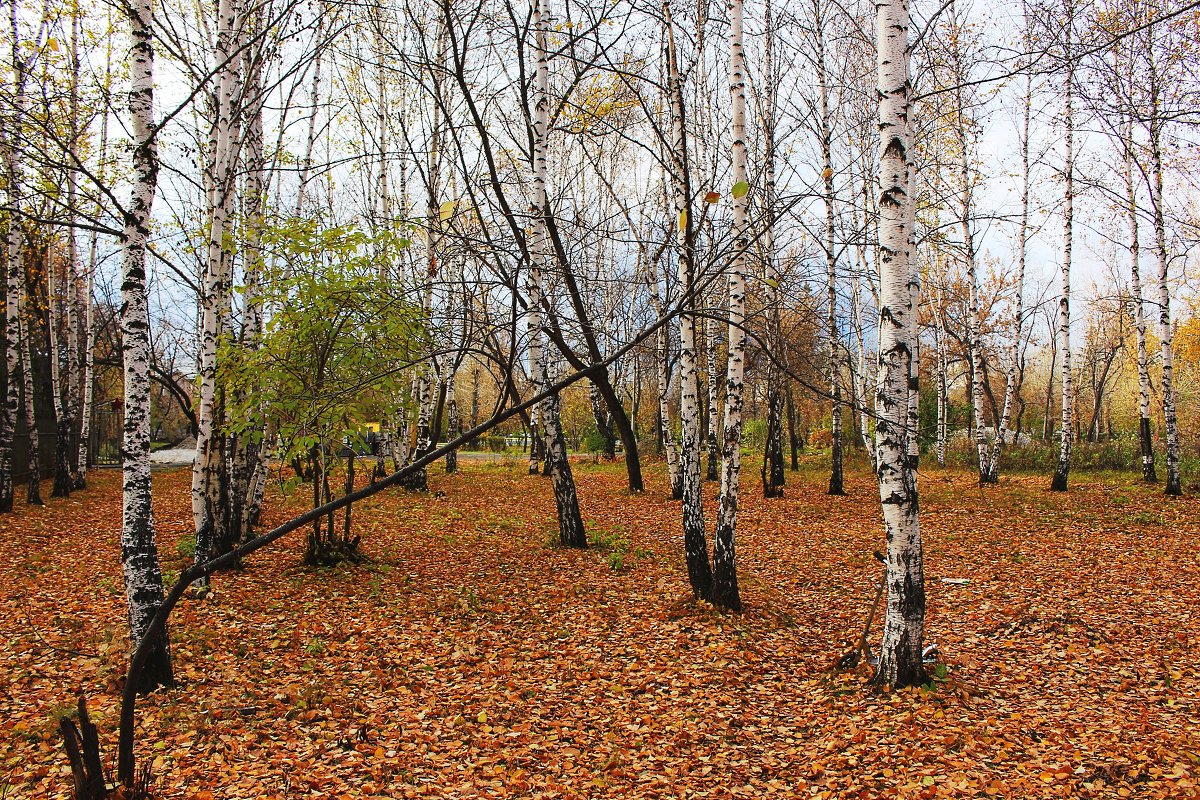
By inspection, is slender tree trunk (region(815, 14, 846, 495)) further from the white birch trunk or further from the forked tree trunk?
the white birch trunk

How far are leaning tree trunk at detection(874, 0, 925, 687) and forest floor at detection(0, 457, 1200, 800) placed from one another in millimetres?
1084

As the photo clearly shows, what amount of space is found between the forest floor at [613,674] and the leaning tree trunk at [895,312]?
1.08m

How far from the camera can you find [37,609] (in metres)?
5.89

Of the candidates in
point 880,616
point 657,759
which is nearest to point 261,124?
point 657,759

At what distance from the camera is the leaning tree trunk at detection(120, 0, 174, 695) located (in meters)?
4.23

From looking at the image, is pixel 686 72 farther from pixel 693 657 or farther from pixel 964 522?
pixel 964 522

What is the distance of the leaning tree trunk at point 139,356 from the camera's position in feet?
13.9

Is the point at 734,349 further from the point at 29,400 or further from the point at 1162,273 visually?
the point at 29,400

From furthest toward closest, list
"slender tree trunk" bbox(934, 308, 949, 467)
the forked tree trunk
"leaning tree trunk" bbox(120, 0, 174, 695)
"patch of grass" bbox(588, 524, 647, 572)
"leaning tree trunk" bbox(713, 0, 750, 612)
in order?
1. "slender tree trunk" bbox(934, 308, 949, 467)
2. "patch of grass" bbox(588, 524, 647, 572)
3. the forked tree trunk
4. "leaning tree trunk" bbox(713, 0, 750, 612)
5. "leaning tree trunk" bbox(120, 0, 174, 695)

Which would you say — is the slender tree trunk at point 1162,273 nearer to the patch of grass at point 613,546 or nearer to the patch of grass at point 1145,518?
the patch of grass at point 1145,518

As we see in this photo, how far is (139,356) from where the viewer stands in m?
4.33

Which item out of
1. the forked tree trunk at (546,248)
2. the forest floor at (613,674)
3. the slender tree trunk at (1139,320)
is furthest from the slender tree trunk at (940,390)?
the forked tree trunk at (546,248)

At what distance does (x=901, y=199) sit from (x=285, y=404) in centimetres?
547

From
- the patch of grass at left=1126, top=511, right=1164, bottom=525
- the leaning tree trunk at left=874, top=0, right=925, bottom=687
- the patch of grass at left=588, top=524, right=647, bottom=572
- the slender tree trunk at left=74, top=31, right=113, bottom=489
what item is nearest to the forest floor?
the patch of grass at left=588, top=524, right=647, bottom=572
